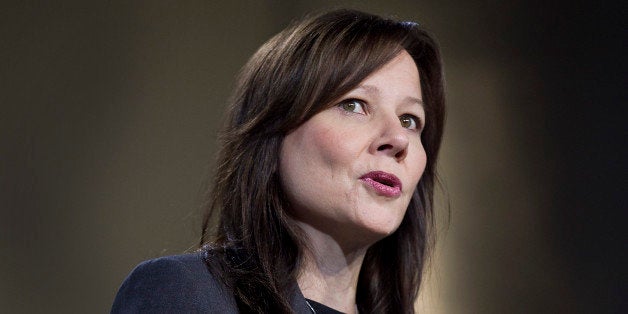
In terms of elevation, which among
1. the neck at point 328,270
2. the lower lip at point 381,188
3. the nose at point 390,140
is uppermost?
the nose at point 390,140

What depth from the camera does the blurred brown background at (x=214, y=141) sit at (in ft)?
5.36

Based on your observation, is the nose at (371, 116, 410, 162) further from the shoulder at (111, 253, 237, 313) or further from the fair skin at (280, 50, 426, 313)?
the shoulder at (111, 253, 237, 313)

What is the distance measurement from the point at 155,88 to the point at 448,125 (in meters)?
0.66

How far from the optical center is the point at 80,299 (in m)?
1.63

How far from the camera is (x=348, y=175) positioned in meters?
1.20

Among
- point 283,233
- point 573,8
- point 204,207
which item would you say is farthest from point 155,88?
point 573,8

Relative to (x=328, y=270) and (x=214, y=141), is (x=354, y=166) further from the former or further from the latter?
(x=214, y=141)

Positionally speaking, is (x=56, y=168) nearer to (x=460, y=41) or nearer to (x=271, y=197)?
(x=271, y=197)

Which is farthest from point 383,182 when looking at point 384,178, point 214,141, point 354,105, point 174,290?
point 214,141

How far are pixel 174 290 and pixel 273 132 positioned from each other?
0.93ft

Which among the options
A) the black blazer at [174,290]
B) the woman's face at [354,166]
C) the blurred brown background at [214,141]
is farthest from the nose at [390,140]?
the blurred brown background at [214,141]

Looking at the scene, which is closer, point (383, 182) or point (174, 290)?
point (174, 290)

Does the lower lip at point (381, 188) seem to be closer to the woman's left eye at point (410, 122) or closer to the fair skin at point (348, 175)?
the fair skin at point (348, 175)

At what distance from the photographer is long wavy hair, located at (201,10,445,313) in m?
1.19
